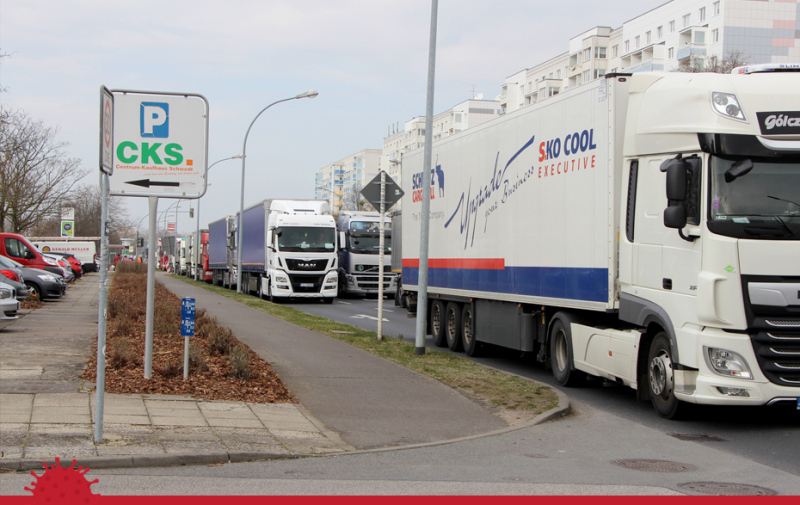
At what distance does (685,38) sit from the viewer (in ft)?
252

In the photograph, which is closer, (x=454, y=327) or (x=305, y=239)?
(x=454, y=327)

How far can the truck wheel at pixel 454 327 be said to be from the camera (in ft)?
52.5

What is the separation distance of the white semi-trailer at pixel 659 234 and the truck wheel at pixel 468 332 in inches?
46.6

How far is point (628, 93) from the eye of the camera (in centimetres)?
1028

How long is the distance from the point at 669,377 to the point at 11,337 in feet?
36.1

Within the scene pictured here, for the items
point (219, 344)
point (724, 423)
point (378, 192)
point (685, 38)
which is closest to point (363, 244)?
point (378, 192)

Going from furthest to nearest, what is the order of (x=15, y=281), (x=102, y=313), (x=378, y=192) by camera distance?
1. (x=15, y=281)
2. (x=378, y=192)
3. (x=102, y=313)

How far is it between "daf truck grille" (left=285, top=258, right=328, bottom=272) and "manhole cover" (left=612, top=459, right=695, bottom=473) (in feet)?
84.1

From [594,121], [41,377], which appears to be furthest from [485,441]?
[41,377]

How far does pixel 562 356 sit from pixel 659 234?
312 cm

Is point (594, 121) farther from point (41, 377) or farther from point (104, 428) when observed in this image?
point (41, 377)

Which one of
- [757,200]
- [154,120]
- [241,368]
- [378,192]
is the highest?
[154,120]

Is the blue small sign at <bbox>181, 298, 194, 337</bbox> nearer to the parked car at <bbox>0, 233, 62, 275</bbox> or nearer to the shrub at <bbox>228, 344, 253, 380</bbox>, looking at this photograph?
the shrub at <bbox>228, 344, 253, 380</bbox>

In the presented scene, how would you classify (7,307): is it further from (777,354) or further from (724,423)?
(777,354)
